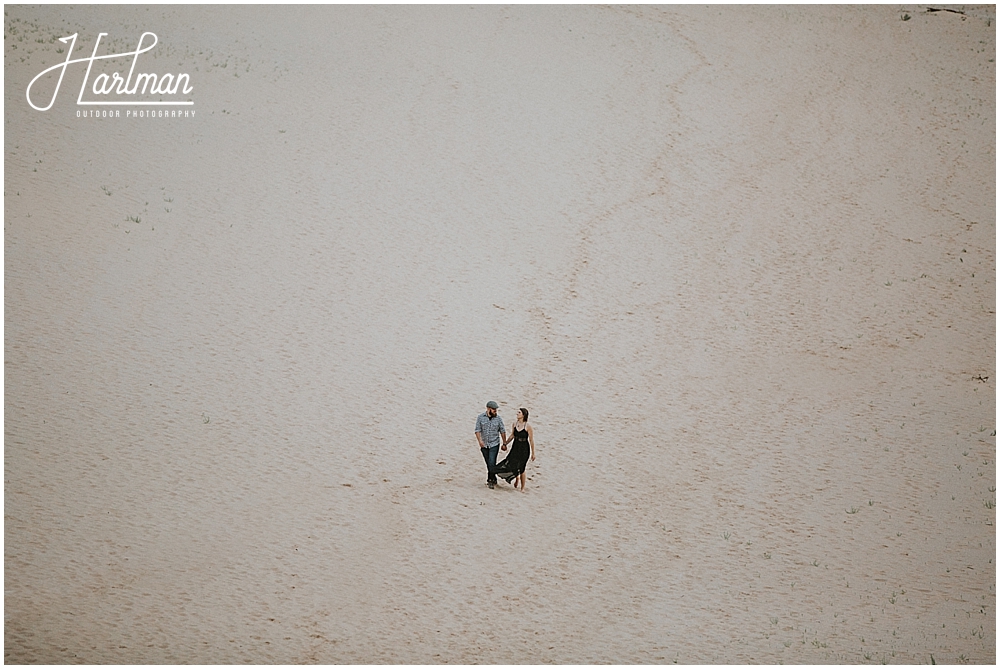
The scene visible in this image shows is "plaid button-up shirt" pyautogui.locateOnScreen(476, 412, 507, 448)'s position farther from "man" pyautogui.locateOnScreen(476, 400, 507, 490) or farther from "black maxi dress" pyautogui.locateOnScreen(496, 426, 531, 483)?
"black maxi dress" pyautogui.locateOnScreen(496, 426, 531, 483)

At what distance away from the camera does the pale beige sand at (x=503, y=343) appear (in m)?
11.3

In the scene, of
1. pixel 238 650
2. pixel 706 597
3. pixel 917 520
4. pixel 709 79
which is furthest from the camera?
pixel 709 79

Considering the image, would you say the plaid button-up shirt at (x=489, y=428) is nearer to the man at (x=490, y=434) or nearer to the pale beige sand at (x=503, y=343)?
the man at (x=490, y=434)

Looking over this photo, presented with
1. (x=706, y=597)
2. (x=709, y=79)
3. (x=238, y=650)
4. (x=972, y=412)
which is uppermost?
(x=709, y=79)

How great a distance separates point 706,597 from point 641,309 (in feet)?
29.1

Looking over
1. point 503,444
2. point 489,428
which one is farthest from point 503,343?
point 489,428

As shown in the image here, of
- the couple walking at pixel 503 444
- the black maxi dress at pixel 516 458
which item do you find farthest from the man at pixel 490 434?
the black maxi dress at pixel 516 458

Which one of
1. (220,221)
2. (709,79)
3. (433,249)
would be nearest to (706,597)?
(433,249)

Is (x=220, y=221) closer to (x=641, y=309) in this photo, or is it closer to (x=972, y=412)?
(x=641, y=309)

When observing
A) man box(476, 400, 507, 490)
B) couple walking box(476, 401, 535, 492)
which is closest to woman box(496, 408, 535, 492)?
couple walking box(476, 401, 535, 492)

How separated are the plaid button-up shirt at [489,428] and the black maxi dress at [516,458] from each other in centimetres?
27

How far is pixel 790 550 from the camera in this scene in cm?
1269

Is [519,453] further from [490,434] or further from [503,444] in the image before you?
[490,434]

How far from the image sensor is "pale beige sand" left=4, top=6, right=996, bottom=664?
11.3 m
